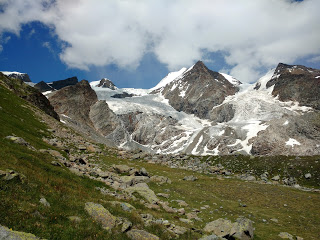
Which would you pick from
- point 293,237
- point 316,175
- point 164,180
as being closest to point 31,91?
point 164,180

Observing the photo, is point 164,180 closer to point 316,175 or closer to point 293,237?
point 293,237

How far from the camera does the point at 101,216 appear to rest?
11875mm

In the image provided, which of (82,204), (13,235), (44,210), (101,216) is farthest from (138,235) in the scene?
(13,235)

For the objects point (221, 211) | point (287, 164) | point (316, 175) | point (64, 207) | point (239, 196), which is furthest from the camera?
point (287, 164)

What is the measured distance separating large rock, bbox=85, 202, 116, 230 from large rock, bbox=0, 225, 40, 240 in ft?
13.0

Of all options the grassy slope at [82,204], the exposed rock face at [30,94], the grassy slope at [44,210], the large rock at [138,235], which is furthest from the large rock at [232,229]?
the exposed rock face at [30,94]

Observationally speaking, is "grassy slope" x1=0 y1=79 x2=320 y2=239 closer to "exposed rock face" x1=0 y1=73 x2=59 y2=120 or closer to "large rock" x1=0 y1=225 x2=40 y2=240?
"large rock" x1=0 y1=225 x2=40 y2=240

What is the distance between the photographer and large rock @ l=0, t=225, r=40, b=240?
7.34 m

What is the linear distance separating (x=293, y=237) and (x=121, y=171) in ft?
83.0

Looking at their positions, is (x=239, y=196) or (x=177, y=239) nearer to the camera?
(x=177, y=239)

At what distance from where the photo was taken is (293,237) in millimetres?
19484

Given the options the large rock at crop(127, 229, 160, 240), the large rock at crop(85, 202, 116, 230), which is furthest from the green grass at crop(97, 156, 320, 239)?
the large rock at crop(85, 202, 116, 230)

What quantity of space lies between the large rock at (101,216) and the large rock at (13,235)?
398cm

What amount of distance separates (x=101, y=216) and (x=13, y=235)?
16.3 ft
